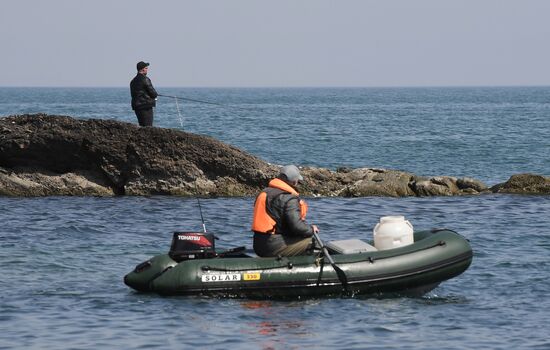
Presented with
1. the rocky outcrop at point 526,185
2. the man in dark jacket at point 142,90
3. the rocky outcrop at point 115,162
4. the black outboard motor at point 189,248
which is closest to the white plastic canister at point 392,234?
the black outboard motor at point 189,248

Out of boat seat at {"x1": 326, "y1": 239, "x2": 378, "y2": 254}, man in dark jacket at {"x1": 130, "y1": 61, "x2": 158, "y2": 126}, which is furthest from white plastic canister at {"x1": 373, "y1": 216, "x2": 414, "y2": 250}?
man in dark jacket at {"x1": 130, "y1": 61, "x2": 158, "y2": 126}

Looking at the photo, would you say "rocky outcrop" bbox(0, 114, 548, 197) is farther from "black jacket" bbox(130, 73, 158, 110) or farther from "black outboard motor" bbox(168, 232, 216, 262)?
"black outboard motor" bbox(168, 232, 216, 262)

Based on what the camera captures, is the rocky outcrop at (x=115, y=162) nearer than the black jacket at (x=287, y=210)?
No

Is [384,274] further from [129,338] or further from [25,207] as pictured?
[25,207]

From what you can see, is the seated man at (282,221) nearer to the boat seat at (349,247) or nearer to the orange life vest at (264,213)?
the orange life vest at (264,213)

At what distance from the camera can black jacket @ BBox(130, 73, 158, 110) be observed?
19.0 metres

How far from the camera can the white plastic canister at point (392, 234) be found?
1283 cm

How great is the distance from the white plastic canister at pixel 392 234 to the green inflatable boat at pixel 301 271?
0.21 m

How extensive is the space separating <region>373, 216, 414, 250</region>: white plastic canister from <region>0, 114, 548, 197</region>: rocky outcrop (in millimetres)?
6782

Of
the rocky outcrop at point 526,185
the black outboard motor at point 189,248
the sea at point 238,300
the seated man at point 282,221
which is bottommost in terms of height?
the sea at point 238,300

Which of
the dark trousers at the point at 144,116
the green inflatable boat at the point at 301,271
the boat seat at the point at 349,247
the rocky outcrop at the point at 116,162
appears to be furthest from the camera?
the dark trousers at the point at 144,116

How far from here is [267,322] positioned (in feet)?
36.9

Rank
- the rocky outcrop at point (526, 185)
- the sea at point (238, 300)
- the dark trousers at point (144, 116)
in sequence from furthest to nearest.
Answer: the rocky outcrop at point (526, 185)
the dark trousers at point (144, 116)
the sea at point (238, 300)

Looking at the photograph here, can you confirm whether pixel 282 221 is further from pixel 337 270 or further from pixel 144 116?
pixel 144 116
